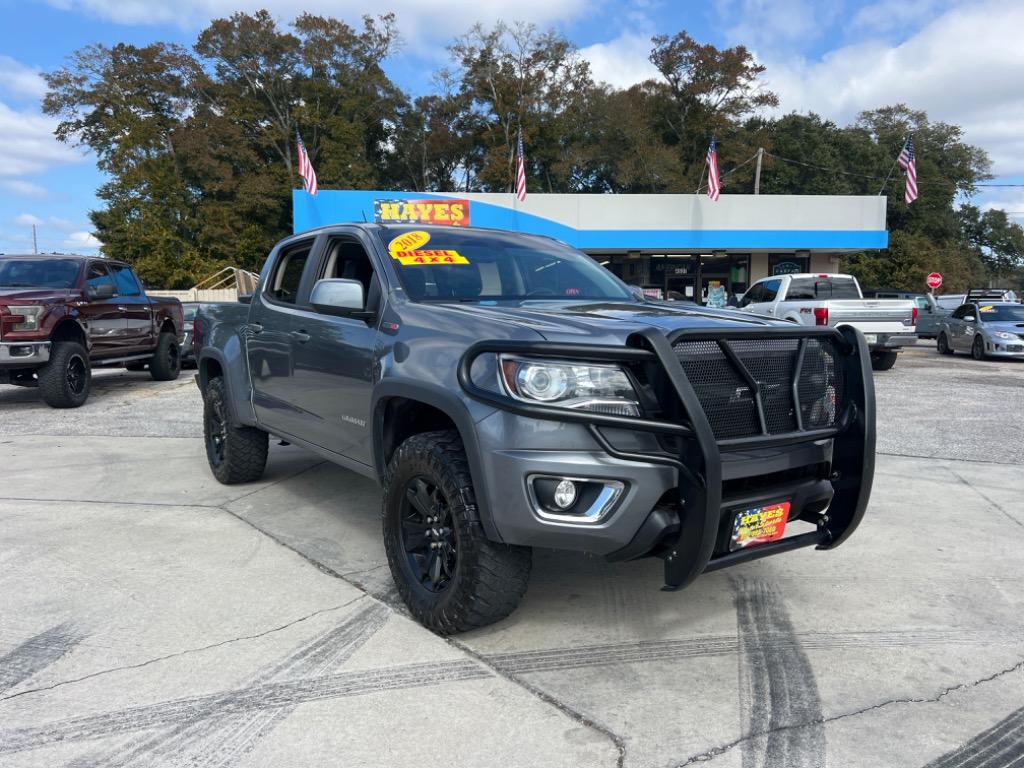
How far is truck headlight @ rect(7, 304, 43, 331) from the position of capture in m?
9.16

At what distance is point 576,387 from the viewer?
296 cm

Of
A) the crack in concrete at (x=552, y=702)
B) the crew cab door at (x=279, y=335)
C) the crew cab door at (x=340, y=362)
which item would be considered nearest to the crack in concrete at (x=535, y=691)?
the crack in concrete at (x=552, y=702)

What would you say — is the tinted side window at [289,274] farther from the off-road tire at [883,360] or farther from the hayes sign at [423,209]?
the hayes sign at [423,209]

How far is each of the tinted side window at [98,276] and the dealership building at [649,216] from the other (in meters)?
17.4

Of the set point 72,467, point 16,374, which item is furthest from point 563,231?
point 72,467

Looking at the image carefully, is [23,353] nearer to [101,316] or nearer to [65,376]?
[65,376]

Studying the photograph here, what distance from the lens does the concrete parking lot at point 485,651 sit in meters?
2.64

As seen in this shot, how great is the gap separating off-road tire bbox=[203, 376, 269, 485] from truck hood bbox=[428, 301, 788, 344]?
2.74 metres

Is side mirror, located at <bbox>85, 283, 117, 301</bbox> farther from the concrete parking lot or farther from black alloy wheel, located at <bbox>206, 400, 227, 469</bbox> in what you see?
the concrete parking lot

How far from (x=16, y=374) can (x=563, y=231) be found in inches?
841

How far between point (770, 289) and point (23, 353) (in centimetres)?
1281

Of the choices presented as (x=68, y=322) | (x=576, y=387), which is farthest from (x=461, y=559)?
(x=68, y=322)

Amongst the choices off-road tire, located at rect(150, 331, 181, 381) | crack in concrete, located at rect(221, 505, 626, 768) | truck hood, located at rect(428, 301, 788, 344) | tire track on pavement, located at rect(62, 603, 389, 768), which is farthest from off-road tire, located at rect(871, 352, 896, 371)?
tire track on pavement, located at rect(62, 603, 389, 768)

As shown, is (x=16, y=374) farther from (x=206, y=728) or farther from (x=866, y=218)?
(x=866, y=218)
